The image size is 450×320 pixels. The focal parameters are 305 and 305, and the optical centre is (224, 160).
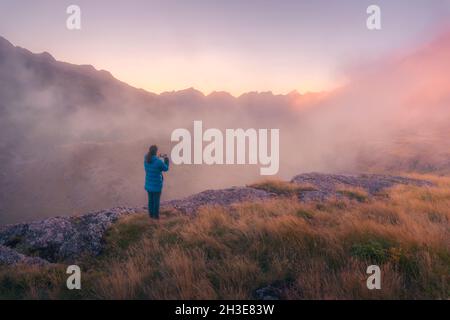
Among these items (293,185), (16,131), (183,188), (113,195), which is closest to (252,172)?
(183,188)

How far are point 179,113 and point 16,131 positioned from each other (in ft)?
217

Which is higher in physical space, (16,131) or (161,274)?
(16,131)

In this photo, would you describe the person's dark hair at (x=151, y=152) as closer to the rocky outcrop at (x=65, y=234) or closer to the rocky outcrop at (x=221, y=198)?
the rocky outcrop at (x=65, y=234)

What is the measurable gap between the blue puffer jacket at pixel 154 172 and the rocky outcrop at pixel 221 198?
208 cm

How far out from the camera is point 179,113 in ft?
468

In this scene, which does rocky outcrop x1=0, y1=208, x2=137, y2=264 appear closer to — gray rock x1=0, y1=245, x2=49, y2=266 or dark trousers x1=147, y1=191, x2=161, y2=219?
gray rock x1=0, y1=245, x2=49, y2=266

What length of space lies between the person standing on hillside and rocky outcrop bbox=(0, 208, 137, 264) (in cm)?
144

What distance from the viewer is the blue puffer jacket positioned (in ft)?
31.0

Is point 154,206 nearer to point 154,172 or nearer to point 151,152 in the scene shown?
point 154,172

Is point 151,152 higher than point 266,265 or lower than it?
higher

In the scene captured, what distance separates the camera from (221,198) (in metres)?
13.4

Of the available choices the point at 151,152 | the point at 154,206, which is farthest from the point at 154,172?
the point at 154,206

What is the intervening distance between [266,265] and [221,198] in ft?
27.1

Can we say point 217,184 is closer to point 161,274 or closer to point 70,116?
point 161,274
